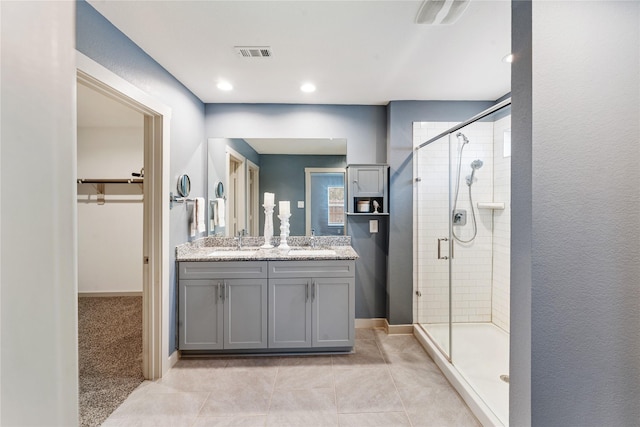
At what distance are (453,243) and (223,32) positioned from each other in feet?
7.94

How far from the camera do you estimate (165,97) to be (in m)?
2.37

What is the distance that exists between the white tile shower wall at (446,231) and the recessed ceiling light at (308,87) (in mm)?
1141

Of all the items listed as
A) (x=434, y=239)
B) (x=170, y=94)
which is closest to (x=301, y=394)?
(x=434, y=239)

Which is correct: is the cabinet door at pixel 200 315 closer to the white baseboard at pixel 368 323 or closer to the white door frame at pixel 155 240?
the white door frame at pixel 155 240

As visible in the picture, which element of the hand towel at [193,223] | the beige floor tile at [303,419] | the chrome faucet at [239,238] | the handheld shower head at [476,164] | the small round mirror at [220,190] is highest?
the handheld shower head at [476,164]

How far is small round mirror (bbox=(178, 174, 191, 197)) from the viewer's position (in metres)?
2.56

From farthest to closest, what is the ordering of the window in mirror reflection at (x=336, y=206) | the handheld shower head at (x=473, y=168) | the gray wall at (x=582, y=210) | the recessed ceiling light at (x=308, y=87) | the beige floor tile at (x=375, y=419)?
1. the window in mirror reflection at (x=336, y=206)
2. the handheld shower head at (x=473, y=168)
3. the recessed ceiling light at (x=308, y=87)
4. the beige floor tile at (x=375, y=419)
5. the gray wall at (x=582, y=210)

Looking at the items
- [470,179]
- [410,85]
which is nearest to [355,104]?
[410,85]

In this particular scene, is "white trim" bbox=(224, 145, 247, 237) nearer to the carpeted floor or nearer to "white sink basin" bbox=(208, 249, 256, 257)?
"white sink basin" bbox=(208, 249, 256, 257)

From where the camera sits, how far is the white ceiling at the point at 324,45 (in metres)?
1.66

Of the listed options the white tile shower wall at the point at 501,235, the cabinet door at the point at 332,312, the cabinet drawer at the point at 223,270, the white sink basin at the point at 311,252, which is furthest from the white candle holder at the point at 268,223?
the white tile shower wall at the point at 501,235

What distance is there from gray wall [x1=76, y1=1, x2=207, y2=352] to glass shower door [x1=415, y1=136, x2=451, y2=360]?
2.22 m

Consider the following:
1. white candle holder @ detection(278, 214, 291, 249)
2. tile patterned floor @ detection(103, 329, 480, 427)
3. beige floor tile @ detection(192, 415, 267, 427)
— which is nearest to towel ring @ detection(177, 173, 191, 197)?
white candle holder @ detection(278, 214, 291, 249)

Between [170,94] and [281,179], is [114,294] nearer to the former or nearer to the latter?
[281,179]
